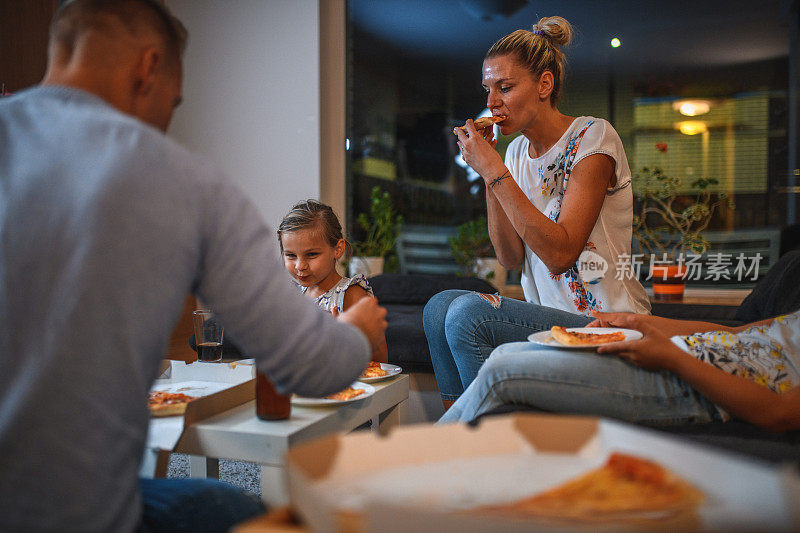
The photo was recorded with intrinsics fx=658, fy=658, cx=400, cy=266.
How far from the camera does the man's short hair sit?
78cm

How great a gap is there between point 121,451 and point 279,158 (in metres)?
3.63

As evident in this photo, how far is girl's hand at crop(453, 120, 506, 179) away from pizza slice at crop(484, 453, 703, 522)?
1.42 meters

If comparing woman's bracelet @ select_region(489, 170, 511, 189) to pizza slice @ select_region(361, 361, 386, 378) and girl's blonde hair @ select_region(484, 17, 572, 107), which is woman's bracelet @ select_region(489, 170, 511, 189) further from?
pizza slice @ select_region(361, 361, 386, 378)

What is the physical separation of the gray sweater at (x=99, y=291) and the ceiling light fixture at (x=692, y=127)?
3446 mm

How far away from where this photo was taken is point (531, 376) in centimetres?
131

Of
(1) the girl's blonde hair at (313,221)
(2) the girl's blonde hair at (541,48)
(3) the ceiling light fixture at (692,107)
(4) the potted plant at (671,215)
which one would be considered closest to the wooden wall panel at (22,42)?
(1) the girl's blonde hair at (313,221)

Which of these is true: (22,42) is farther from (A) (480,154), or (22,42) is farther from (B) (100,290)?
(B) (100,290)

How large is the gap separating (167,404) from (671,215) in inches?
120

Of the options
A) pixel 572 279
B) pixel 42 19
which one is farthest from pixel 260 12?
pixel 572 279

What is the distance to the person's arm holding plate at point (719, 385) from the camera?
1196 mm

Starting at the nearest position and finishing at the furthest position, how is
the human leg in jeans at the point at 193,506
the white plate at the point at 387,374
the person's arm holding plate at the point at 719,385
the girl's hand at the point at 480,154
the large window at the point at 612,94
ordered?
the human leg in jeans at the point at 193,506 → the person's arm holding plate at the point at 719,385 → the white plate at the point at 387,374 → the girl's hand at the point at 480,154 → the large window at the point at 612,94

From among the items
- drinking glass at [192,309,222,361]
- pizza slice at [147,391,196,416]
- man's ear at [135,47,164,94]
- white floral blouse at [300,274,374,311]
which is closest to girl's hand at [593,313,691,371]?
pizza slice at [147,391,196,416]

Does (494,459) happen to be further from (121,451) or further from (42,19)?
(42,19)

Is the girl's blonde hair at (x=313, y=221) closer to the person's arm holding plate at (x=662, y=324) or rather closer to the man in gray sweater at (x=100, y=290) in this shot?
the person's arm holding plate at (x=662, y=324)
